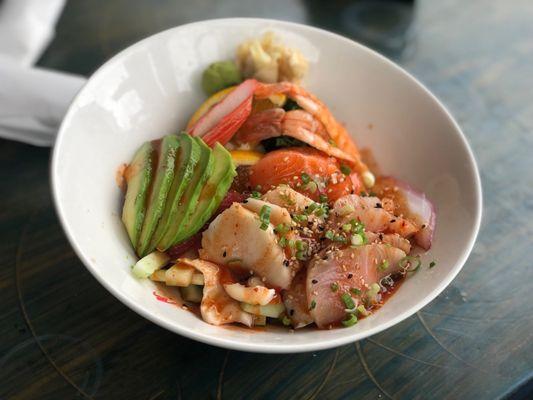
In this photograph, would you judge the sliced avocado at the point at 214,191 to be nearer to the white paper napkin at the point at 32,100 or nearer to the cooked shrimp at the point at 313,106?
the cooked shrimp at the point at 313,106

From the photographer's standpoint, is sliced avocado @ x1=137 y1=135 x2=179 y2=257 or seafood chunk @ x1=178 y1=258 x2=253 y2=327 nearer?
seafood chunk @ x1=178 y1=258 x2=253 y2=327

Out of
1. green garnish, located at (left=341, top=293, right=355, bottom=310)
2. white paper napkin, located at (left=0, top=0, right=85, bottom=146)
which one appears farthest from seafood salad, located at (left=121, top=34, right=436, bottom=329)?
white paper napkin, located at (left=0, top=0, right=85, bottom=146)

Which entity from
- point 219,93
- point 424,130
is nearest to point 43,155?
point 219,93

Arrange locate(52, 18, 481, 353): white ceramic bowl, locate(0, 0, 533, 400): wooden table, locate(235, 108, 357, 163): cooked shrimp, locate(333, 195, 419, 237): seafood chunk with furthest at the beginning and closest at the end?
locate(235, 108, 357, 163): cooked shrimp → locate(333, 195, 419, 237): seafood chunk → locate(0, 0, 533, 400): wooden table → locate(52, 18, 481, 353): white ceramic bowl

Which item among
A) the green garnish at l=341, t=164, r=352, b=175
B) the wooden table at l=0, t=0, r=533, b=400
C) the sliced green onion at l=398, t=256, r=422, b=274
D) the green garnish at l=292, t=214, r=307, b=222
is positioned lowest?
the wooden table at l=0, t=0, r=533, b=400

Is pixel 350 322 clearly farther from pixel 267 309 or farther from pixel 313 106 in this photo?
pixel 313 106

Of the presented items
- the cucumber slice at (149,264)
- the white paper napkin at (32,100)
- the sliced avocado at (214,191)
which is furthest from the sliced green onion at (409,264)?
the white paper napkin at (32,100)

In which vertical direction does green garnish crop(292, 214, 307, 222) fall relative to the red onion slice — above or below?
below

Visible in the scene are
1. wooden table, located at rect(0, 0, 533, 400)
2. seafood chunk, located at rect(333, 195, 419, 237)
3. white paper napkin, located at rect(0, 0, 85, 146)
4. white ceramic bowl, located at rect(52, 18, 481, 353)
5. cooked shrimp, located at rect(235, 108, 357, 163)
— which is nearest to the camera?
white ceramic bowl, located at rect(52, 18, 481, 353)

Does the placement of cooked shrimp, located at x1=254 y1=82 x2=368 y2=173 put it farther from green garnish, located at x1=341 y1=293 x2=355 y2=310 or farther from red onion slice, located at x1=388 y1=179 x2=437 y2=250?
green garnish, located at x1=341 y1=293 x2=355 y2=310
